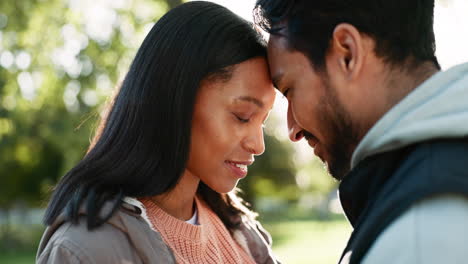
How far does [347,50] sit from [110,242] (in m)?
1.13

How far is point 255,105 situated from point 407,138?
1.17 metres

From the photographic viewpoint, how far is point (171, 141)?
2.62m

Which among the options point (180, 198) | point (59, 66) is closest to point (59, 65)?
point (59, 66)

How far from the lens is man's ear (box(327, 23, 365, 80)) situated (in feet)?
6.64

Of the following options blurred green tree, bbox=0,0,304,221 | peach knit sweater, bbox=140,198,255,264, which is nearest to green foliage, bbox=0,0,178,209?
blurred green tree, bbox=0,0,304,221

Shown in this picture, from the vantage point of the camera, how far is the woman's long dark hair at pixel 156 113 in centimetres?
252

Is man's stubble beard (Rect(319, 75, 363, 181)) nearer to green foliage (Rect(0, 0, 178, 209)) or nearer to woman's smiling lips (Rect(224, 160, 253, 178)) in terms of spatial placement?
woman's smiling lips (Rect(224, 160, 253, 178))

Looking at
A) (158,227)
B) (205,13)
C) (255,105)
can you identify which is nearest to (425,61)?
(255,105)

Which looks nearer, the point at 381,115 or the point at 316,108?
the point at 381,115

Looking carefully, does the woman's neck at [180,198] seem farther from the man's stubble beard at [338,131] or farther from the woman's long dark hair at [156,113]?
the man's stubble beard at [338,131]

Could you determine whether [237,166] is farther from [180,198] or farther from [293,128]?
[293,128]

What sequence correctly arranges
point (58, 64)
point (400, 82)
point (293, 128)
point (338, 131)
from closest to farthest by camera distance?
point (400, 82) < point (338, 131) < point (293, 128) < point (58, 64)

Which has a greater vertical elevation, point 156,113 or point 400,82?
point 400,82

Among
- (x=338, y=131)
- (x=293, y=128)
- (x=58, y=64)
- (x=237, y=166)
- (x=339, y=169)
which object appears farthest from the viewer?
(x=58, y=64)
